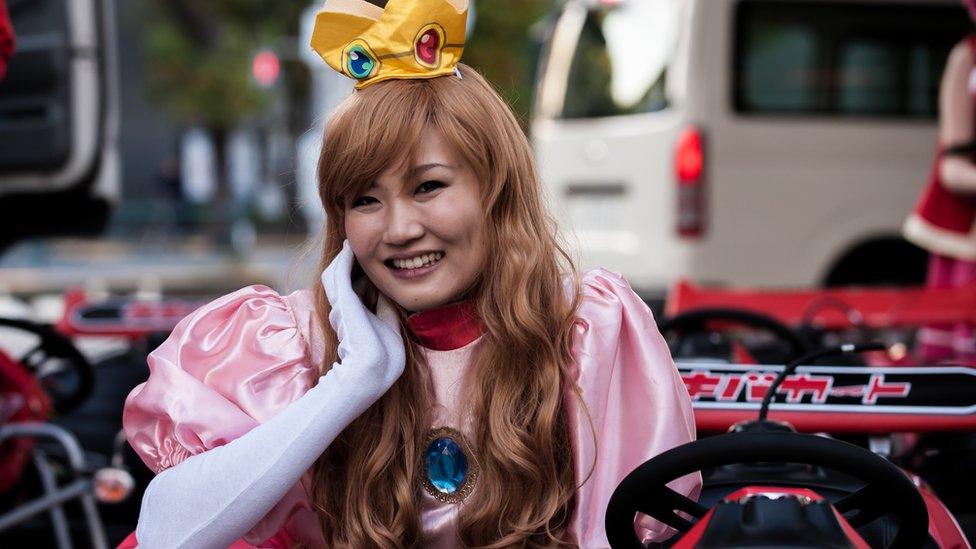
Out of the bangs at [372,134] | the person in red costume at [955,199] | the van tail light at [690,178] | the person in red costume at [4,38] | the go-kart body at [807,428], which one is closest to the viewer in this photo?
the go-kart body at [807,428]

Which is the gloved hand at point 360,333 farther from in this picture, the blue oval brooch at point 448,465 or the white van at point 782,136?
the white van at point 782,136

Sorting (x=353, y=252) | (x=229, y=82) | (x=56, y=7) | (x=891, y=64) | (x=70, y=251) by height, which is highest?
(x=56, y=7)

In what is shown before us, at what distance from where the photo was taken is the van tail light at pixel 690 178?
7926 mm

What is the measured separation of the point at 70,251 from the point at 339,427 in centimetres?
2103

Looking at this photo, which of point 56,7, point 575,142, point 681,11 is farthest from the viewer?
point 575,142

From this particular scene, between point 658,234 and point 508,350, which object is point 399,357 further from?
point 658,234

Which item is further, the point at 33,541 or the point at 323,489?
the point at 33,541

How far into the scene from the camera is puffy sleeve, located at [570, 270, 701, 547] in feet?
7.04

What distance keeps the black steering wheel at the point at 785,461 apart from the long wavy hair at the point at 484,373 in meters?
0.27

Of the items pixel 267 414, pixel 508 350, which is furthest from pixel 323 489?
pixel 508 350

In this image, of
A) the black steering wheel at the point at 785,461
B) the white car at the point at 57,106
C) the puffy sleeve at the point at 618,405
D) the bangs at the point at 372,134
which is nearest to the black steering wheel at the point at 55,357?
the white car at the point at 57,106

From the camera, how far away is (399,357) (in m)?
2.15

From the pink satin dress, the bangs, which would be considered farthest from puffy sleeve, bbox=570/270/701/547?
the bangs

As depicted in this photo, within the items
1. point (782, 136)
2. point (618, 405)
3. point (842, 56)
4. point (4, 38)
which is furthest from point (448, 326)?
point (842, 56)
